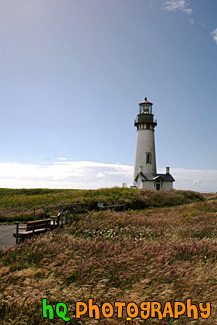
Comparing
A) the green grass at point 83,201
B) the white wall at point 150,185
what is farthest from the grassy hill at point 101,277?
the white wall at point 150,185

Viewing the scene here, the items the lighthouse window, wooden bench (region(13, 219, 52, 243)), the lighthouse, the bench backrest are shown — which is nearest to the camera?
wooden bench (region(13, 219, 52, 243))

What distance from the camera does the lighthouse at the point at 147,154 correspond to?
42656mm

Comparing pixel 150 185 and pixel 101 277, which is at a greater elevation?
pixel 150 185

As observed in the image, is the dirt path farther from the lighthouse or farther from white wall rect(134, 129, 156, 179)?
white wall rect(134, 129, 156, 179)

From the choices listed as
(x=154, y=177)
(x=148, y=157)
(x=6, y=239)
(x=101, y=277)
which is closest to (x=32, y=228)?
(x=6, y=239)

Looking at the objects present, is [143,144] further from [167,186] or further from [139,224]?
[139,224]

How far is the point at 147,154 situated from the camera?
43938 mm

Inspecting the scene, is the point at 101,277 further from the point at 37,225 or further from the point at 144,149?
the point at 144,149

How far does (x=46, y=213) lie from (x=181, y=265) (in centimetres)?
1611

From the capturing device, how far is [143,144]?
4431 cm

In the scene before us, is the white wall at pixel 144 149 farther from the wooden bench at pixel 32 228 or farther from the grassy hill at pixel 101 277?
the grassy hill at pixel 101 277

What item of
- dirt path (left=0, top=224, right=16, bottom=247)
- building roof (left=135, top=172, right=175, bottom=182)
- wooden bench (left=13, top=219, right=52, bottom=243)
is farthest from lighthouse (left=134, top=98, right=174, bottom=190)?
wooden bench (left=13, top=219, right=52, bottom=243)

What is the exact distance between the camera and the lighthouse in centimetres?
4266

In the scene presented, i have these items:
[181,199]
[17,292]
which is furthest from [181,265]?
[181,199]
